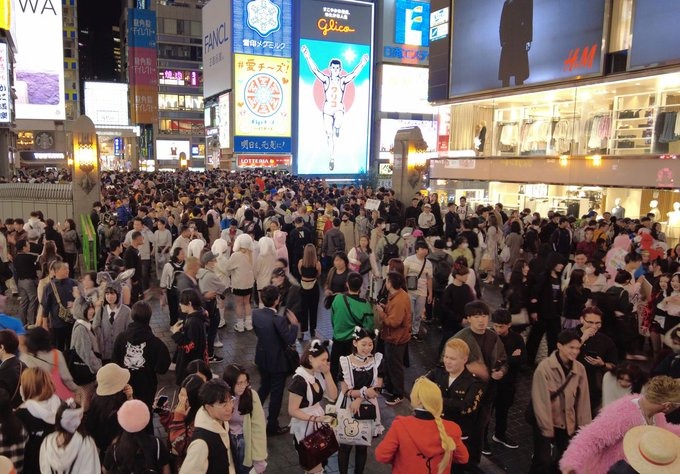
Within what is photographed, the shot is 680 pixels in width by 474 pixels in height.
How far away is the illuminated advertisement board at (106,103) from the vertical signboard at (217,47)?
2516 cm

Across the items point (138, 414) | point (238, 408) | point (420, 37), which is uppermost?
point (420, 37)

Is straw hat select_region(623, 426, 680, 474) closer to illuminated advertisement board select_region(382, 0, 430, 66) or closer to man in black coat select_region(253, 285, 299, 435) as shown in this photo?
man in black coat select_region(253, 285, 299, 435)

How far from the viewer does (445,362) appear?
13.2 feet

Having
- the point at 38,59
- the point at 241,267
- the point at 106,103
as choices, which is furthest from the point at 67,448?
the point at 106,103

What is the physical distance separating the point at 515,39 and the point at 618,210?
906 centimetres

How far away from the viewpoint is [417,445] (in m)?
3.16

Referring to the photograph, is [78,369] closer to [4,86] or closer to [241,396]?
[241,396]

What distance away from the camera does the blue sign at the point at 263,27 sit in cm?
3606

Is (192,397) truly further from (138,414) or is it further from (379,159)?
(379,159)

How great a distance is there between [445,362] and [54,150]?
5576 centimetres

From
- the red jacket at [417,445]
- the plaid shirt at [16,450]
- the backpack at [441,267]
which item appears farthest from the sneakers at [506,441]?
the plaid shirt at [16,450]

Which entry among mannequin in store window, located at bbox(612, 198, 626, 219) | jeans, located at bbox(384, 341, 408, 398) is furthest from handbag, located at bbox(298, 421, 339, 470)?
mannequin in store window, located at bbox(612, 198, 626, 219)

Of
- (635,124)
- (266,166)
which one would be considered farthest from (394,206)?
(266,166)

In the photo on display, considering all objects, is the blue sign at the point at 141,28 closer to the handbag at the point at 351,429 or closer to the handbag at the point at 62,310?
the handbag at the point at 62,310
